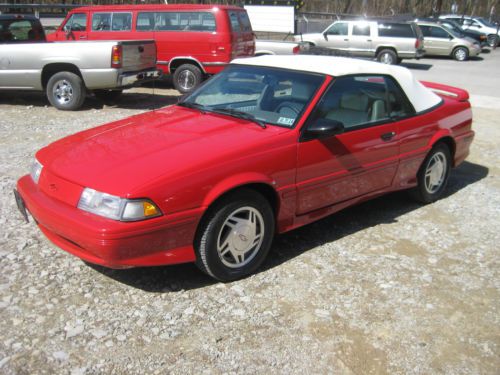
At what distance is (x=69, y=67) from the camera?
947 cm

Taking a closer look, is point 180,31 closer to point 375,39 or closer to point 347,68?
point 347,68

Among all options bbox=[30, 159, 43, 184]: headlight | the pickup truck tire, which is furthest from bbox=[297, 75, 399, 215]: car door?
the pickup truck tire

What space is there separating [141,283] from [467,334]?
216 cm

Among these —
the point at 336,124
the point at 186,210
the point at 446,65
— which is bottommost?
the point at 446,65

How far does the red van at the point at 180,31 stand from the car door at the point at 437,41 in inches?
548

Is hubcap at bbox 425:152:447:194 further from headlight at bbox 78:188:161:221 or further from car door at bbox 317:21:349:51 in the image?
car door at bbox 317:21:349:51

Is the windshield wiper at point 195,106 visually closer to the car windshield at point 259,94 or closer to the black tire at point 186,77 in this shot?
the car windshield at point 259,94

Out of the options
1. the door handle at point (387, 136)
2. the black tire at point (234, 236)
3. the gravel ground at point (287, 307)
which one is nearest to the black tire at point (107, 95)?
the gravel ground at point (287, 307)

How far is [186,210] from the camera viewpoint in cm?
319


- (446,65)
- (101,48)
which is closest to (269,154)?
(101,48)

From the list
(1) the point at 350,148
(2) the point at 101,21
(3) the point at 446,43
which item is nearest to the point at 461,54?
(3) the point at 446,43

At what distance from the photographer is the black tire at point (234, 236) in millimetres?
3363

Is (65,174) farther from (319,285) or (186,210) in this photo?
(319,285)

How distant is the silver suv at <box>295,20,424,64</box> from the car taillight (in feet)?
37.7
